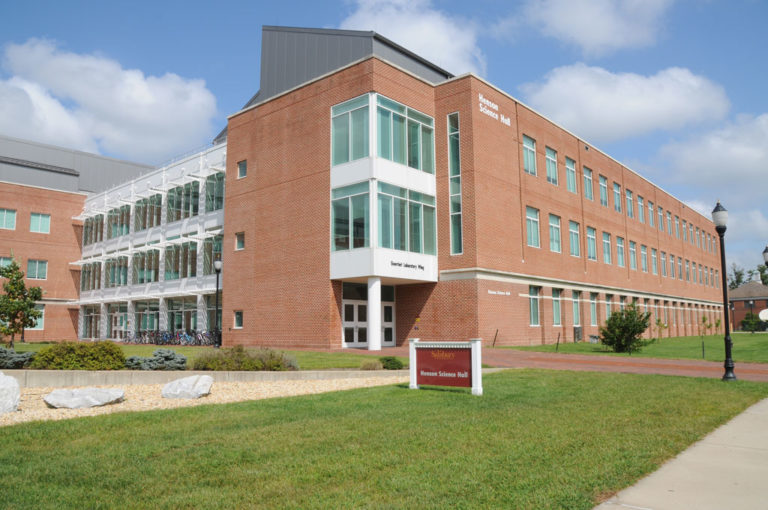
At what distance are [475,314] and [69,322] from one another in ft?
133

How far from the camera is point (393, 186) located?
28.5 meters

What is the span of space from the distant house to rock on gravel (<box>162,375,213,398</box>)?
100872 millimetres

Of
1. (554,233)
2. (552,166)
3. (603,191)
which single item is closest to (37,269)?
(554,233)

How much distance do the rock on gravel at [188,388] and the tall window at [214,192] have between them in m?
28.0

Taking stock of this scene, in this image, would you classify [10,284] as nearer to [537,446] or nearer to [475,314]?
[475,314]

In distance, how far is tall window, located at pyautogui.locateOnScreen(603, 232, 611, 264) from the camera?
43688mm

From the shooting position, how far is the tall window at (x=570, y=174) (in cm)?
3919

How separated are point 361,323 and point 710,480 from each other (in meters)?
25.2

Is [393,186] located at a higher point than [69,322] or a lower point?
higher

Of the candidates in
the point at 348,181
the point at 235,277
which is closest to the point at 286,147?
the point at 348,181

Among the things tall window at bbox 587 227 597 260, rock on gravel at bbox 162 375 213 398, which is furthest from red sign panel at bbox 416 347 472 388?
tall window at bbox 587 227 597 260

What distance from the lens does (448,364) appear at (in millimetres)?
11438

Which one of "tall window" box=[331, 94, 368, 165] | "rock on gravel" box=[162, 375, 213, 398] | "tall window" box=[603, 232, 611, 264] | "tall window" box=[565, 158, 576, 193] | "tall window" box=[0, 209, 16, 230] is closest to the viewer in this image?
"rock on gravel" box=[162, 375, 213, 398]

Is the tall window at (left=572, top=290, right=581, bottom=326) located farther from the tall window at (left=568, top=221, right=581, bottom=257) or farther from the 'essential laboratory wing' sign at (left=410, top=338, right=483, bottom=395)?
the 'essential laboratory wing' sign at (left=410, top=338, right=483, bottom=395)
